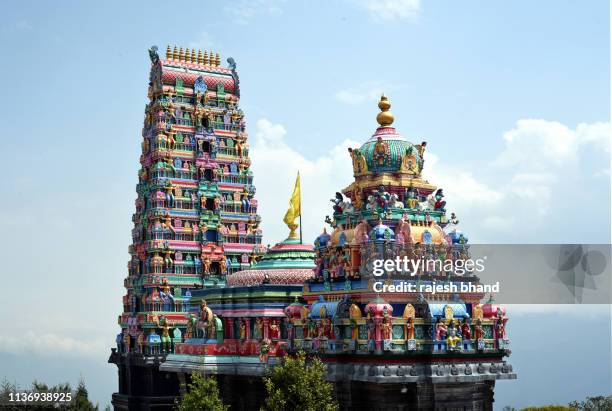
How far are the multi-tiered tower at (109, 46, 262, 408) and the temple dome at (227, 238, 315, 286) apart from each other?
12.3 meters

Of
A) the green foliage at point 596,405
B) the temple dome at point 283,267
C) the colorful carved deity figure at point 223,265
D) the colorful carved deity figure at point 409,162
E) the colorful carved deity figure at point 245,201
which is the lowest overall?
the green foliage at point 596,405

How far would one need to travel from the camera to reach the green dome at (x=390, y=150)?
48.3 meters

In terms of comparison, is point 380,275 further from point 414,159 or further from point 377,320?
point 414,159

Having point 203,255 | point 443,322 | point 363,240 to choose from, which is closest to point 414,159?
point 363,240

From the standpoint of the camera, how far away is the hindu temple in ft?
144

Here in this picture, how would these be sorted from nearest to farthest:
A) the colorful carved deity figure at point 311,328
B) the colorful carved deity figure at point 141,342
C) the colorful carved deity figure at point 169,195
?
the colorful carved deity figure at point 311,328
the colorful carved deity figure at point 141,342
the colorful carved deity figure at point 169,195

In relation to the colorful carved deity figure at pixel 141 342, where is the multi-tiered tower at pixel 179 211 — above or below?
above

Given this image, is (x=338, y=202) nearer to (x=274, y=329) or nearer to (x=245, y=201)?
(x=274, y=329)

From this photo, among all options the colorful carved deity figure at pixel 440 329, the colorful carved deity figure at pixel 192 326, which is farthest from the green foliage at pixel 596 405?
the colorful carved deity figure at pixel 192 326

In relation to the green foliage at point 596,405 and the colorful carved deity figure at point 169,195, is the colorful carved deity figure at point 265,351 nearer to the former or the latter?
the green foliage at point 596,405

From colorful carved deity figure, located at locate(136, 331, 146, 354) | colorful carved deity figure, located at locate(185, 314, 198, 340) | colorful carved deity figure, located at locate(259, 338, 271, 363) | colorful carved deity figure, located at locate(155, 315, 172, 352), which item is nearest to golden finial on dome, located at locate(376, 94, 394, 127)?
colorful carved deity figure, located at locate(259, 338, 271, 363)

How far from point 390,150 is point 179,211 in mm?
28987

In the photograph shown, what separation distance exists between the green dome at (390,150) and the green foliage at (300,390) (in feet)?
35.2

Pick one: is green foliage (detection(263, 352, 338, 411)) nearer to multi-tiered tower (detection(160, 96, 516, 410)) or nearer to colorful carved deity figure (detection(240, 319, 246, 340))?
multi-tiered tower (detection(160, 96, 516, 410))
